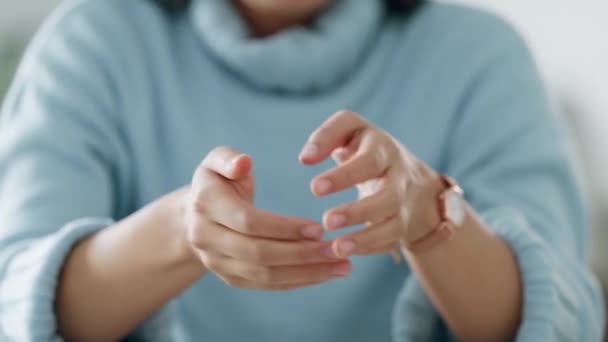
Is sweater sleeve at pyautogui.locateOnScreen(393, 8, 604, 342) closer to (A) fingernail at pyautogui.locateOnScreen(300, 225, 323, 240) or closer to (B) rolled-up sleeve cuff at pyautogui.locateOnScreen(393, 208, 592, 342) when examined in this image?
(B) rolled-up sleeve cuff at pyautogui.locateOnScreen(393, 208, 592, 342)

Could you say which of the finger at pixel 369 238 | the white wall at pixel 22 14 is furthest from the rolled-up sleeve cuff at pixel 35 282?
the white wall at pixel 22 14

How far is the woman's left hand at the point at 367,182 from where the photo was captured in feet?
1.73

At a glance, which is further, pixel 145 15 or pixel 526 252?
pixel 145 15

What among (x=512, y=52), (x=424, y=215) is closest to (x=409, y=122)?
(x=512, y=52)

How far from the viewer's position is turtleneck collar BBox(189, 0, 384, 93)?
822 mm

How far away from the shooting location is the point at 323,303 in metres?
0.80

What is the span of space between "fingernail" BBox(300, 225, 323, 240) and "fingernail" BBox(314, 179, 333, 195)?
2 centimetres

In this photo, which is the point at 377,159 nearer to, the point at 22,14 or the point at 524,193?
the point at 524,193

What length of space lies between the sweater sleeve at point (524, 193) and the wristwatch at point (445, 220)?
0.09 metres

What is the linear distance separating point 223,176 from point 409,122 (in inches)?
13.8

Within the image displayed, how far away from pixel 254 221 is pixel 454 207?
18 cm

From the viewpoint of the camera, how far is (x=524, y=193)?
79 cm

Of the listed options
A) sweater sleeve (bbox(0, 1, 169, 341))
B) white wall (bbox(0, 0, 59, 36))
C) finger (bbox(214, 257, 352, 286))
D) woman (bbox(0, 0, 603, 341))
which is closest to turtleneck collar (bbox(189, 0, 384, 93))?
woman (bbox(0, 0, 603, 341))

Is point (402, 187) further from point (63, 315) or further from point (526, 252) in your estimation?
point (63, 315)
